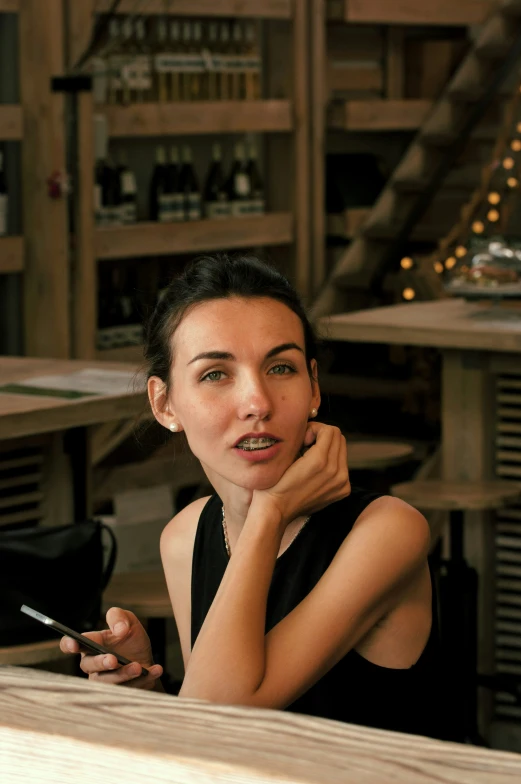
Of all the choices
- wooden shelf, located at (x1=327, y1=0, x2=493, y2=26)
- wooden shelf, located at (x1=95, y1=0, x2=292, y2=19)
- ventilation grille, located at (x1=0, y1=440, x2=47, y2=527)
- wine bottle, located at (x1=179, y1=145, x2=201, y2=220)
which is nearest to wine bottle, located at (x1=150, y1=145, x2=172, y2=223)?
wine bottle, located at (x1=179, y1=145, x2=201, y2=220)

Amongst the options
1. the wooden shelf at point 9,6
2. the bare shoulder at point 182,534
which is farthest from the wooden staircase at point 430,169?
the bare shoulder at point 182,534

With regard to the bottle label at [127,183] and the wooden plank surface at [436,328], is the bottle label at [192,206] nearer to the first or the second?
the bottle label at [127,183]

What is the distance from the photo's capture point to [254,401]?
151 cm

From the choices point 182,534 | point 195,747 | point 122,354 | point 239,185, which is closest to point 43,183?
point 122,354

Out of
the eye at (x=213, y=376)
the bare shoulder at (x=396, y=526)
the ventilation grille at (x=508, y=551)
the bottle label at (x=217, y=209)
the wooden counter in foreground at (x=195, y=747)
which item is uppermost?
the eye at (x=213, y=376)

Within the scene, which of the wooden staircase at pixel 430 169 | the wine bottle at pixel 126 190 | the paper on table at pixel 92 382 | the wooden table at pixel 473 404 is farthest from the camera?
the wooden staircase at pixel 430 169

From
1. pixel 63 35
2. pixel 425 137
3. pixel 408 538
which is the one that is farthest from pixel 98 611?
pixel 425 137

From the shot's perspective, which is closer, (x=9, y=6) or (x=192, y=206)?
(x=9, y=6)

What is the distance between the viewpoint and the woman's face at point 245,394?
1524 mm

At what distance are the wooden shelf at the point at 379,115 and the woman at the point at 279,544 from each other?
200 inches

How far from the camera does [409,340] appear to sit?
406 centimetres

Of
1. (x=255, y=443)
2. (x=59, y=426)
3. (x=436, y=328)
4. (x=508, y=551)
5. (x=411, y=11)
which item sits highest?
(x=411, y=11)

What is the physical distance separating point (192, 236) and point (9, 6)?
4.21 feet

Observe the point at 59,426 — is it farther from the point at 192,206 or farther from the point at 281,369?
the point at 192,206
